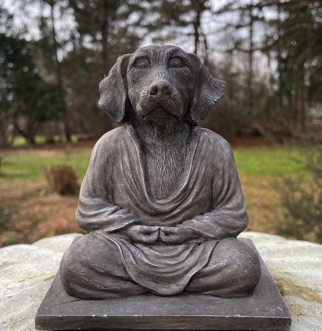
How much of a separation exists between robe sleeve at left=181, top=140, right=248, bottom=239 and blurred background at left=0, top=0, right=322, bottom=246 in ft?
8.18

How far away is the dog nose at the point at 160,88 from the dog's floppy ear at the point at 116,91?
31 cm

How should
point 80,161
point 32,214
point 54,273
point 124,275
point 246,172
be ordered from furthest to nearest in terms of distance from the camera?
1. point 80,161
2. point 246,172
3. point 32,214
4. point 54,273
5. point 124,275

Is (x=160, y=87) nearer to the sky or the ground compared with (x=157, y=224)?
nearer to the sky

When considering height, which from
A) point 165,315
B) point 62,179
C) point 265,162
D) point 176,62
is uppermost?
point 176,62

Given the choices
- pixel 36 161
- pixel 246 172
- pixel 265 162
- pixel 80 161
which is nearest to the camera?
pixel 246 172

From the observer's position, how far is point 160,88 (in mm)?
2008

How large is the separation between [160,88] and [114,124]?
33.0ft

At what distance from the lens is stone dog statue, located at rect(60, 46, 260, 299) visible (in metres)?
1.94

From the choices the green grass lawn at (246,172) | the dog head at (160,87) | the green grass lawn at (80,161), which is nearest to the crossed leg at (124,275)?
the dog head at (160,87)

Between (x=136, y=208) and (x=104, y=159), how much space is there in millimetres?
363

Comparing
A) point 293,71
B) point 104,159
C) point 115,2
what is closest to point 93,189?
point 104,159

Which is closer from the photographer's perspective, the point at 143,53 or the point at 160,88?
the point at 160,88

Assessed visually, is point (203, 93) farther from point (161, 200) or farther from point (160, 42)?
point (160, 42)

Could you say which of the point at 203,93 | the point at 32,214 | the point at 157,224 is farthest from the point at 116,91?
the point at 32,214
